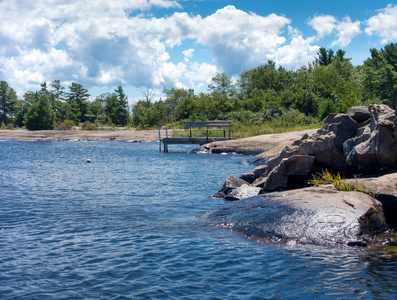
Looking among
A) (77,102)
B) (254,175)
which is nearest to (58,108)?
(77,102)

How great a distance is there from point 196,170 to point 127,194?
7935 mm

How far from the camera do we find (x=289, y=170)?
1228 centimetres

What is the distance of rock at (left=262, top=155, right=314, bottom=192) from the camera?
1207 cm

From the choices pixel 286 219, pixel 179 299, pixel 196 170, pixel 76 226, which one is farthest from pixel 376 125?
pixel 196 170

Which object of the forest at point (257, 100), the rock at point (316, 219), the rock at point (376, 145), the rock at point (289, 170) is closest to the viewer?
the rock at point (316, 219)

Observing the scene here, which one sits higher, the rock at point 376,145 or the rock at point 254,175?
the rock at point 376,145

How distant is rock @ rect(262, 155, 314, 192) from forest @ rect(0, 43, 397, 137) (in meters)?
26.5

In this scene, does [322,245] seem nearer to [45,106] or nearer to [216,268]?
[216,268]

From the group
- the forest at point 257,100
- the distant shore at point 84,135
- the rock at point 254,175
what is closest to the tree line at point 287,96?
the forest at point 257,100

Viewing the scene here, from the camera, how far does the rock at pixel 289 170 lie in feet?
39.6

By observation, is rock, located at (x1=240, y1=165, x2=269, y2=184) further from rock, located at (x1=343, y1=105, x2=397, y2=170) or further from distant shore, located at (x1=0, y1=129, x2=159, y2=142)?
distant shore, located at (x1=0, y1=129, x2=159, y2=142)

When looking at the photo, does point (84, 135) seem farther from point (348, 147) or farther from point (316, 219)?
point (316, 219)

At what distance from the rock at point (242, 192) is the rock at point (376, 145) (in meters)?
3.26

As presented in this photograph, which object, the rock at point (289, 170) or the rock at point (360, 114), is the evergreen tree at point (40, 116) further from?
the rock at point (360, 114)
